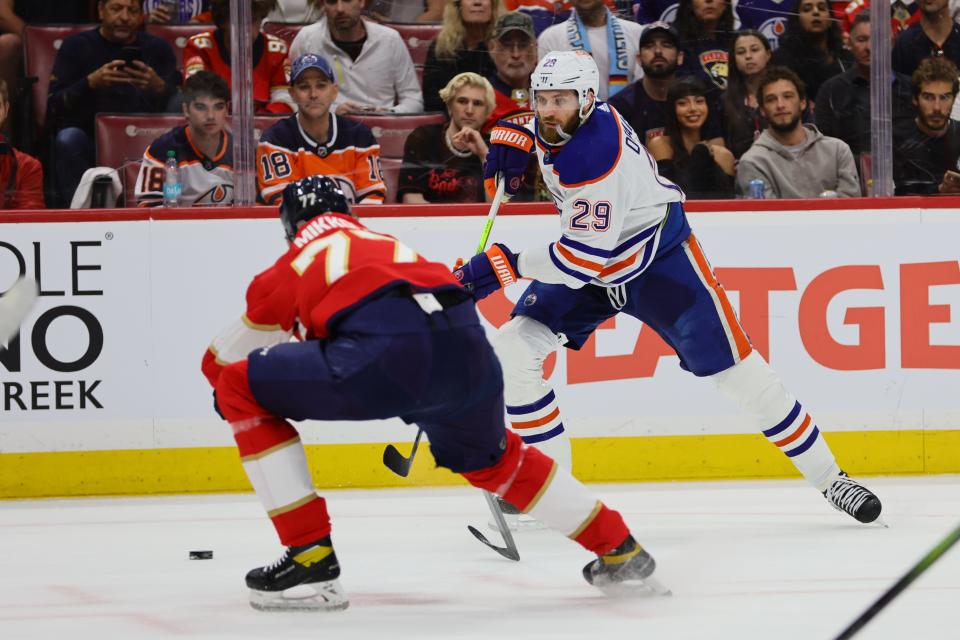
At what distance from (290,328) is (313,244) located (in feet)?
0.79

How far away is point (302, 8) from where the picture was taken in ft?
17.8

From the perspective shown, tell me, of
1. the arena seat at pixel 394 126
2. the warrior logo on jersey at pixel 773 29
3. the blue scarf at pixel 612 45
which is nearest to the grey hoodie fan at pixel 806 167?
the warrior logo on jersey at pixel 773 29

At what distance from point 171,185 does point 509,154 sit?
137cm

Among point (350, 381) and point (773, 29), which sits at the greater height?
point (773, 29)

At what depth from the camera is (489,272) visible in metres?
4.06

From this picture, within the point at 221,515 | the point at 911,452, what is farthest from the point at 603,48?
the point at 221,515

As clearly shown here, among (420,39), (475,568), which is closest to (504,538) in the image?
(475,568)

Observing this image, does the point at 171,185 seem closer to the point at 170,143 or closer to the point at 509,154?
the point at 170,143

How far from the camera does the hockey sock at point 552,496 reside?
3219 millimetres

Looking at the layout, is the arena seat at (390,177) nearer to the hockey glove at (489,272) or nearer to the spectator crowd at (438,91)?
the spectator crowd at (438,91)

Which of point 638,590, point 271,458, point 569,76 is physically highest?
point 569,76

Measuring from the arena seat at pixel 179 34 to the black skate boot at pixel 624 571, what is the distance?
2765 mm

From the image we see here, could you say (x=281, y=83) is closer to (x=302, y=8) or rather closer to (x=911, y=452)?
(x=302, y=8)

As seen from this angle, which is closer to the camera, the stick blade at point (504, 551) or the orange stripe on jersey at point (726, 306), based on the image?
the stick blade at point (504, 551)
